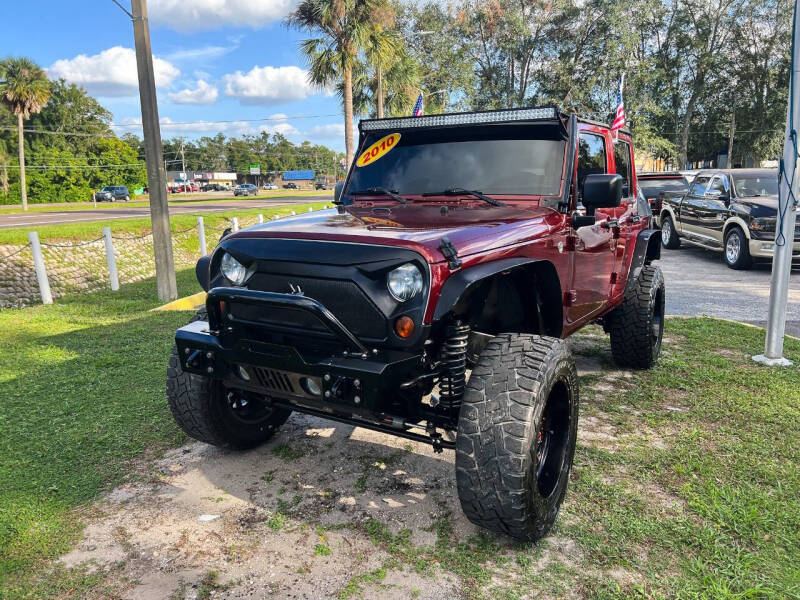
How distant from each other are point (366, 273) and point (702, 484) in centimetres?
229

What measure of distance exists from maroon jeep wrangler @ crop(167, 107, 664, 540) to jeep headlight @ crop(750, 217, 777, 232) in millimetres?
8485

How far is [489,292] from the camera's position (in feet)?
9.88

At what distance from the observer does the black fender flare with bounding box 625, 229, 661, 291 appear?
5091 millimetres

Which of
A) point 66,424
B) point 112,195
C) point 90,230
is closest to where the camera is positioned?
point 66,424

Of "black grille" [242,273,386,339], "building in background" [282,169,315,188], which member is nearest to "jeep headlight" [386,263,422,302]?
"black grille" [242,273,386,339]

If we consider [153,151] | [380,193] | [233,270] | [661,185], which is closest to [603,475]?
[380,193]

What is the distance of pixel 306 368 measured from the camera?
8.59 feet

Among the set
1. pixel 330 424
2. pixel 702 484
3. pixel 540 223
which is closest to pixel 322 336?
pixel 540 223

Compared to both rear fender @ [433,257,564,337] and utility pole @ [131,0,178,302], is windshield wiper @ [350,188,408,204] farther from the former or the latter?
utility pole @ [131,0,178,302]

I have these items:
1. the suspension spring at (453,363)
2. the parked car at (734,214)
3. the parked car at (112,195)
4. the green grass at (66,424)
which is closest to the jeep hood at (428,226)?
the suspension spring at (453,363)

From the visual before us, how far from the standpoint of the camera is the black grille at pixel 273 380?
278 cm

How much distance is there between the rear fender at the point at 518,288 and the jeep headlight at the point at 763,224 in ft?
30.9

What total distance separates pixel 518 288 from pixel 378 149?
5.26 feet

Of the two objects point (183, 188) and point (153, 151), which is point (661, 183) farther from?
point (183, 188)
